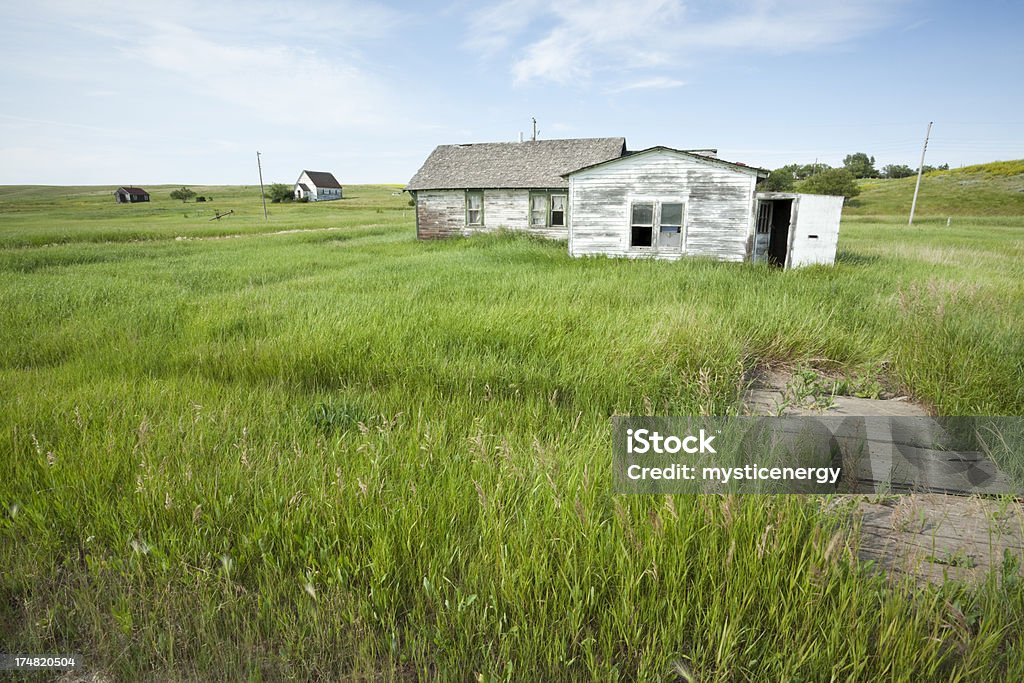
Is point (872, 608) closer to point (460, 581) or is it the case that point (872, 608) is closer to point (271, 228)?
point (460, 581)

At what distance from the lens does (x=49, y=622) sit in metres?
2.16

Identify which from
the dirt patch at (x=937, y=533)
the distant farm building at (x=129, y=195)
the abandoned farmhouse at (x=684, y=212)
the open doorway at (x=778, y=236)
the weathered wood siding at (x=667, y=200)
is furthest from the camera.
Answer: the distant farm building at (x=129, y=195)

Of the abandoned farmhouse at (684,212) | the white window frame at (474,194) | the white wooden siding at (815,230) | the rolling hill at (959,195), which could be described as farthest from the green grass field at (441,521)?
the rolling hill at (959,195)

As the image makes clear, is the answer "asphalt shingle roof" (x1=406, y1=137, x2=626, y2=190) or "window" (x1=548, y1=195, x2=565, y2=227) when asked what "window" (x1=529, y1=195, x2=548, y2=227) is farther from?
"asphalt shingle roof" (x1=406, y1=137, x2=626, y2=190)

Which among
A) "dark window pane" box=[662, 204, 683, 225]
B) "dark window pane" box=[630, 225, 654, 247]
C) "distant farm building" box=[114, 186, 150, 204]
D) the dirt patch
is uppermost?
"distant farm building" box=[114, 186, 150, 204]

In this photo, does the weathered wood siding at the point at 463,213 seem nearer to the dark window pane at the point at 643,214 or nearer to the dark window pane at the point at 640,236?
the dark window pane at the point at 640,236

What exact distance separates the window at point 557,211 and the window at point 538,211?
34cm

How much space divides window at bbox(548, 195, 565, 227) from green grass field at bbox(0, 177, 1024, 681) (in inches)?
702

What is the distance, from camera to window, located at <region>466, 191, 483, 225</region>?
2528cm

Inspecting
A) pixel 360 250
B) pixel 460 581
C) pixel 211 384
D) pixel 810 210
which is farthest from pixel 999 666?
pixel 360 250

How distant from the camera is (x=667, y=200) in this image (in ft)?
56.2

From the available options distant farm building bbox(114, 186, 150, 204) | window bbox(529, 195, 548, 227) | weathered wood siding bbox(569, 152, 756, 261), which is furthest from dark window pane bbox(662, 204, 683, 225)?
distant farm building bbox(114, 186, 150, 204)

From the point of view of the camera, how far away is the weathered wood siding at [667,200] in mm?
16281

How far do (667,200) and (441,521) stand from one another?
1685cm
